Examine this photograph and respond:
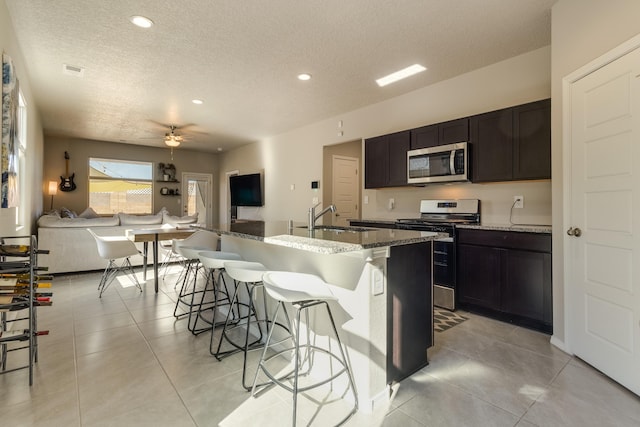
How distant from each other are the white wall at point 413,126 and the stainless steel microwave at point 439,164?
35 centimetres

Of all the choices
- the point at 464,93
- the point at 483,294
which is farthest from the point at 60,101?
the point at 483,294

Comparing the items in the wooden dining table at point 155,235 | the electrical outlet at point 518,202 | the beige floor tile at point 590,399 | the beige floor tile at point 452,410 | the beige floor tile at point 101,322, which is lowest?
the beige floor tile at point 590,399

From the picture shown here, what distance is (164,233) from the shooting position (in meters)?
4.05

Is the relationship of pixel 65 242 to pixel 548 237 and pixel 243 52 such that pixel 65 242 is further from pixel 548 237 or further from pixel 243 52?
pixel 548 237

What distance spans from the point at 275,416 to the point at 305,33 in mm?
2886

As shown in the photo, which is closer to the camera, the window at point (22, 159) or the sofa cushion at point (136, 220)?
the window at point (22, 159)

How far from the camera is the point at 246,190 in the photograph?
24.8ft

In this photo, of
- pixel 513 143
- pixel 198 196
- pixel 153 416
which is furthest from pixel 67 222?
pixel 513 143

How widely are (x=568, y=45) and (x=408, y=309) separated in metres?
2.29

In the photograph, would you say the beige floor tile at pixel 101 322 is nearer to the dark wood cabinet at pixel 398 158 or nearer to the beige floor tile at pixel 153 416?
the beige floor tile at pixel 153 416

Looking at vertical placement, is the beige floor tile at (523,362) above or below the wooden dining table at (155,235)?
below

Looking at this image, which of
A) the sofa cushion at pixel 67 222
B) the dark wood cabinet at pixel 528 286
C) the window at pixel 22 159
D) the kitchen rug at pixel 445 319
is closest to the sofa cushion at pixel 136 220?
the sofa cushion at pixel 67 222

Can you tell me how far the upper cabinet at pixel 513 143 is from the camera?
284 cm

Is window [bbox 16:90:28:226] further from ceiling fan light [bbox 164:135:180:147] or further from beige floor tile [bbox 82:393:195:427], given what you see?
beige floor tile [bbox 82:393:195:427]
